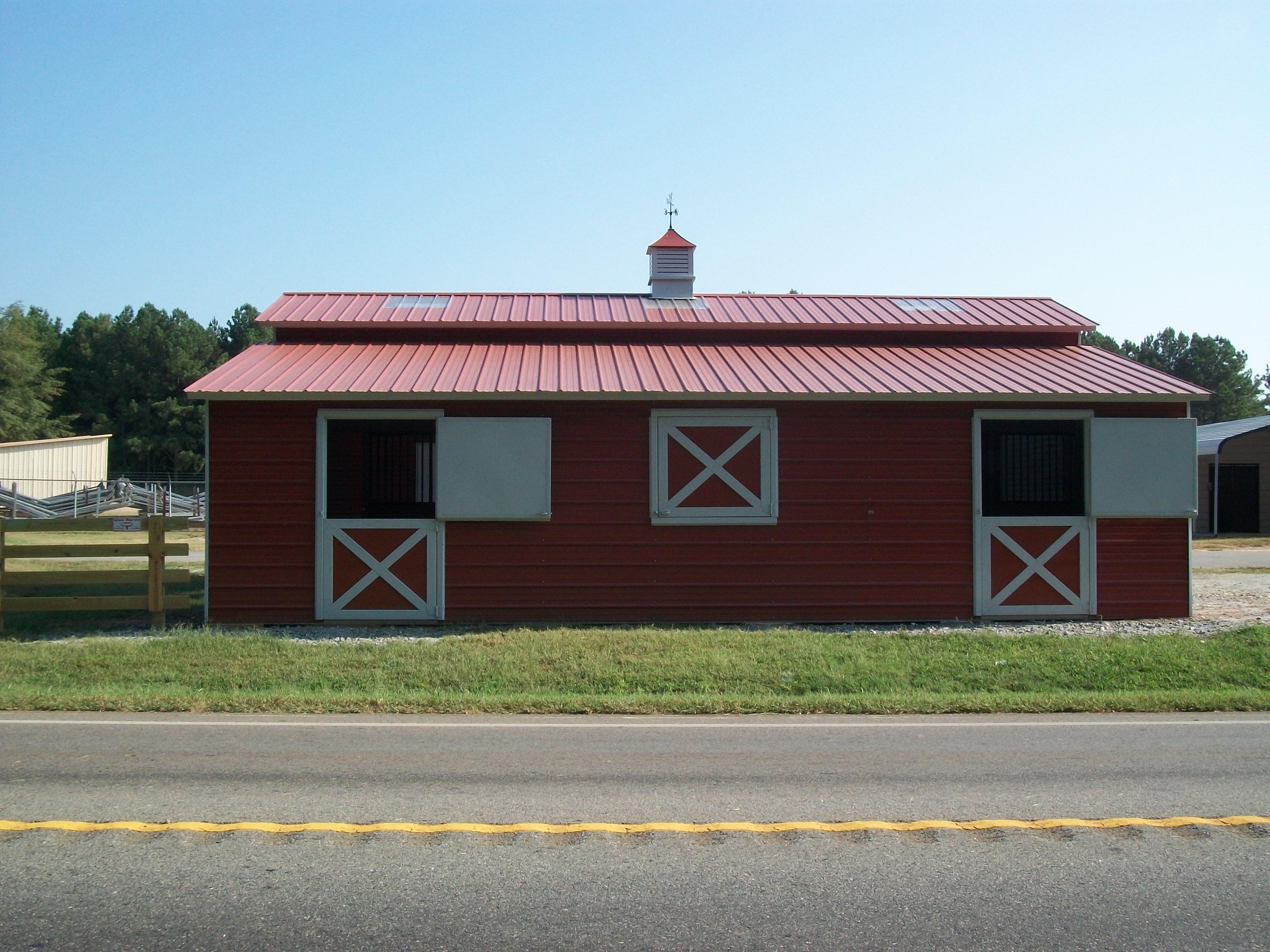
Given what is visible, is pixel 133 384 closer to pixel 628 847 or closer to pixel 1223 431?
pixel 1223 431

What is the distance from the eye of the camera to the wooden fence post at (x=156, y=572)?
1244 cm

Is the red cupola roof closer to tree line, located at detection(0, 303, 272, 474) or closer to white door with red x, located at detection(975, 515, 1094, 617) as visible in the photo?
white door with red x, located at detection(975, 515, 1094, 617)

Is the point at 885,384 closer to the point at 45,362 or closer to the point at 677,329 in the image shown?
the point at 677,329

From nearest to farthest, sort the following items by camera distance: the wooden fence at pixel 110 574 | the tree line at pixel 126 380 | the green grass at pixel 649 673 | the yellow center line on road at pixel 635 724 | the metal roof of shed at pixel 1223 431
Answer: the yellow center line on road at pixel 635 724
the green grass at pixel 649 673
the wooden fence at pixel 110 574
the metal roof of shed at pixel 1223 431
the tree line at pixel 126 380

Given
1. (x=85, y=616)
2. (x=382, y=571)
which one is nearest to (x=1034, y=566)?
(x=382, y=571)

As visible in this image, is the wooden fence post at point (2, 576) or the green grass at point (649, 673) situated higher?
the wooden fence post at point (2, 576)

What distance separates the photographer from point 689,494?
13031 millimetres

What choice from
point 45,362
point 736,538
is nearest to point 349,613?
point 736,538

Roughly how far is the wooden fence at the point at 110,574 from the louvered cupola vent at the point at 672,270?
907 cm

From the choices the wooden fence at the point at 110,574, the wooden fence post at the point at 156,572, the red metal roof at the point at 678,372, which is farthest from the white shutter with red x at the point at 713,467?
the wooden fence post at the point at 156,572

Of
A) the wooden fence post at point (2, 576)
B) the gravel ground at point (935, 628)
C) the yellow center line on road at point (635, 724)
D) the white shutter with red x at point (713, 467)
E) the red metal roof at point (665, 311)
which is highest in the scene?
the red metal roof at point (665, 311)

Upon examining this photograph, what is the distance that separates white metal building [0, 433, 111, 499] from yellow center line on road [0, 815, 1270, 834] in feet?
133

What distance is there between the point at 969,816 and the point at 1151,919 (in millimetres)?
1380

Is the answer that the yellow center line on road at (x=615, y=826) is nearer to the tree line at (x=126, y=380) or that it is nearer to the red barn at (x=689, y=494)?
the red barn at (x=689, y=494)
